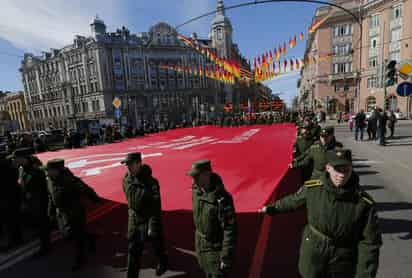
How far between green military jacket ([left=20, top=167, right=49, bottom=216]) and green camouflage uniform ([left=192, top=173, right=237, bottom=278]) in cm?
298

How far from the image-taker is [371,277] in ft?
5.92

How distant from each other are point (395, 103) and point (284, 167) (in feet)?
139

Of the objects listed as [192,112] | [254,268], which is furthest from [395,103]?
[254,268]

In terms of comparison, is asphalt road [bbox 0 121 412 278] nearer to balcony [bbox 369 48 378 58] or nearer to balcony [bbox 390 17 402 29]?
balcony [bbox 390 17 402 29]

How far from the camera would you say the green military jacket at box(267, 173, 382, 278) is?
73.0 inches

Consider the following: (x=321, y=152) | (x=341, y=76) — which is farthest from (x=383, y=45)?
(x=321, y=152)

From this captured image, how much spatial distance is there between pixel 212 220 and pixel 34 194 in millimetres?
3306

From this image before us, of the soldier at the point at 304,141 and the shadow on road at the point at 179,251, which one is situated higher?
the soldier at the point at 304,141

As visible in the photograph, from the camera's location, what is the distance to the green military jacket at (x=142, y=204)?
116 inches

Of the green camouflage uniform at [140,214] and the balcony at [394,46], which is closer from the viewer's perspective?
the green camouflage uniform at [140,214]

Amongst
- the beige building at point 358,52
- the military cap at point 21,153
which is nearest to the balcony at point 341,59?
the beige building at point 358,52

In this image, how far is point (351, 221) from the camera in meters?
1.91

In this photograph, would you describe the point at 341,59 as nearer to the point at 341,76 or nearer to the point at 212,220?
the point at 341,76

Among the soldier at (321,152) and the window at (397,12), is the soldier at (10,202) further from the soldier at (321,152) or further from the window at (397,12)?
the window at (397,12)
